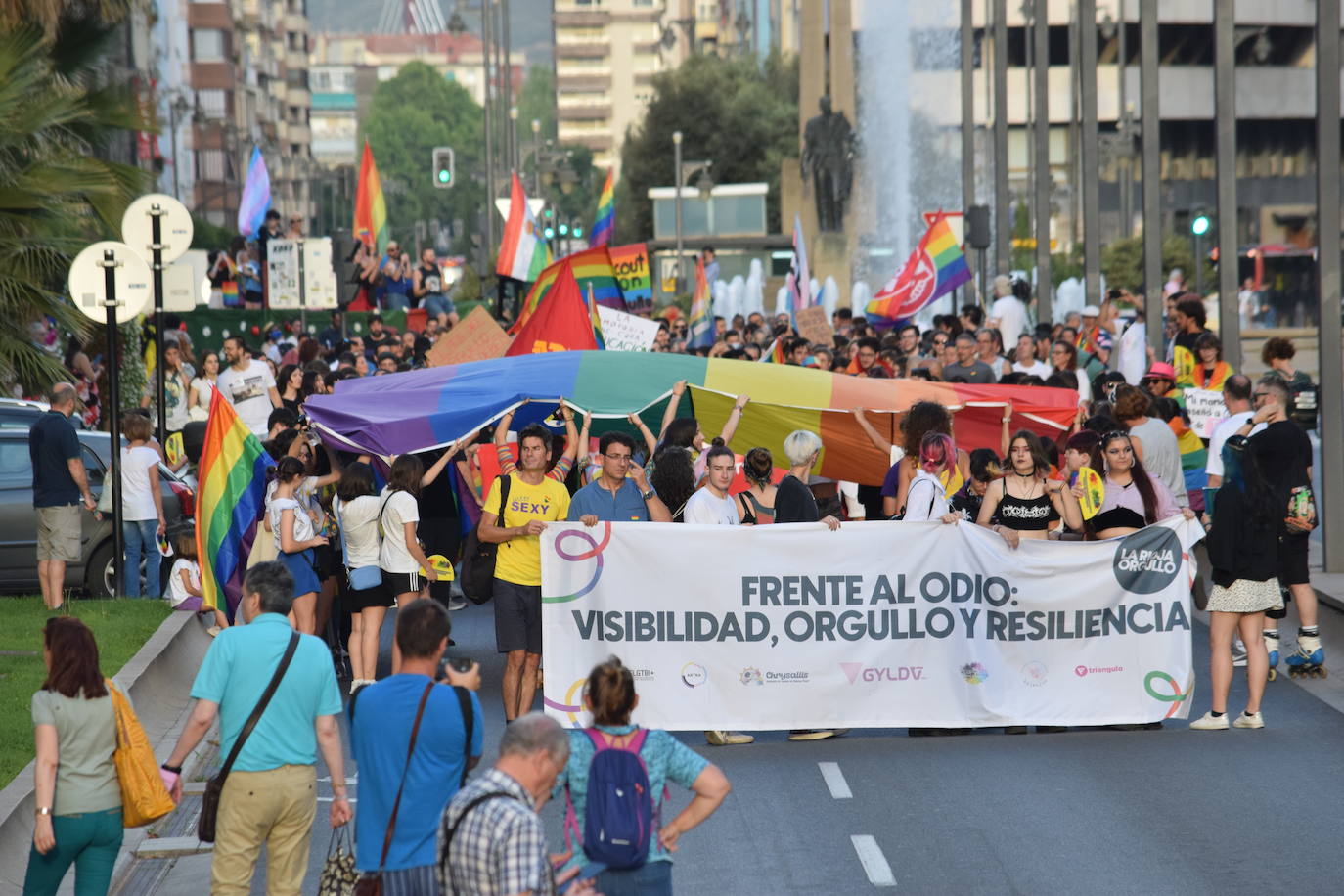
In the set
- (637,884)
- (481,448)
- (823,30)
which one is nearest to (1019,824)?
(637,884)

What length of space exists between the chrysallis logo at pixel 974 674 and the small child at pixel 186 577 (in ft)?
20.1

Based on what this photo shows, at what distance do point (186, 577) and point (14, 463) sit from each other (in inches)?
125

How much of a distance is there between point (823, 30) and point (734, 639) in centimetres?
5545

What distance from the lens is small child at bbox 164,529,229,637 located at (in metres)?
15.5

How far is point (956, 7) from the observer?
7444 centimetres

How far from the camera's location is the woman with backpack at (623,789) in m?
6.09

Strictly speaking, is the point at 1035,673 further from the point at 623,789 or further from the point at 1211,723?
the point at 623,789

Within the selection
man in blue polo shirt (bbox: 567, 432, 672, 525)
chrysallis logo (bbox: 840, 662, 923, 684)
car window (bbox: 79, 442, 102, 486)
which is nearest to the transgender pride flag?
car window (bbox: 79, 442, 102, 486)

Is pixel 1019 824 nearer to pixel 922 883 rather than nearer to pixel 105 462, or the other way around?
pixel 922 883

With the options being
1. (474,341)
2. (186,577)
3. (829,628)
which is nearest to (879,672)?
(829,628)

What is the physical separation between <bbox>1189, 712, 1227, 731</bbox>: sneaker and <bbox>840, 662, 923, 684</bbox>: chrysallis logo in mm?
1620

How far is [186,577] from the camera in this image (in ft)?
50.8

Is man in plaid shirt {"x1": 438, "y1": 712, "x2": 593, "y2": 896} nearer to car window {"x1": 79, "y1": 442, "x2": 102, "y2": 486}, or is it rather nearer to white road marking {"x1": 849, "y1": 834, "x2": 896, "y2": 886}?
white road marking {"x1": 849, "y1": 834, "x2": 896, "y2": 886}

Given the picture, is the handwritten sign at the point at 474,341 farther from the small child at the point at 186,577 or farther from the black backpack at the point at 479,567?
the black backpack at the point at 479,567
